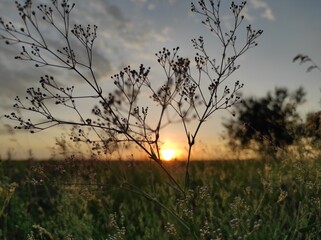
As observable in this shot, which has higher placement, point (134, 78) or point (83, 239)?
point (134, 78)

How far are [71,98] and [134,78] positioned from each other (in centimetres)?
59

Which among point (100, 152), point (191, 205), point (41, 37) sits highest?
point (41, 37)

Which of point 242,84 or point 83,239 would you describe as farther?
point 83,239

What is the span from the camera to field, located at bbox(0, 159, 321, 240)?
15.0 feet

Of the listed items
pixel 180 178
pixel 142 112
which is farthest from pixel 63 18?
pixel 180 178

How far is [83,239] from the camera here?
6383mm

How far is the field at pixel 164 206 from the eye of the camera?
4586mm

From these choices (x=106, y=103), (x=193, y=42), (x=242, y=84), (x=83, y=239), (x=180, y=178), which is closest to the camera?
(x=106, y=103)

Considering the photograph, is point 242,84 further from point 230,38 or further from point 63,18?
point 63,18

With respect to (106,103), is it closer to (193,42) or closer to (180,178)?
(193,42)

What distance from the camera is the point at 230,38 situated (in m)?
4.55

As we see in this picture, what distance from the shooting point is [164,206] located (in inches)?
154

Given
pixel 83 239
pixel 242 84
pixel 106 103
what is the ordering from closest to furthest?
pixel 106 103 < pixel 242 84 < pixel 83 239

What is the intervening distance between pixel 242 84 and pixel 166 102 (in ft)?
2.36
